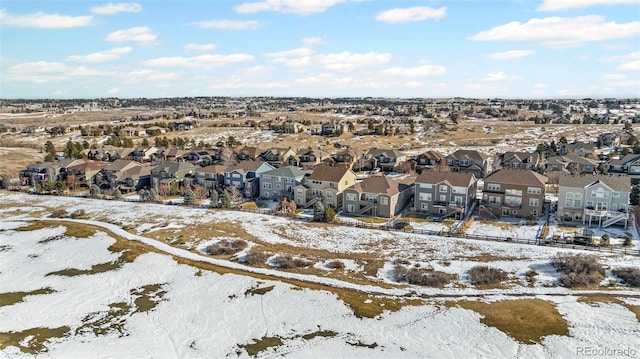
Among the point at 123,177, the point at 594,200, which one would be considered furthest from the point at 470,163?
the point at 123,177

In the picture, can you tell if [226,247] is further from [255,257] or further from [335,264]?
[335,264]

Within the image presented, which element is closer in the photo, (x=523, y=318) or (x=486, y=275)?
(x=523, y=318)

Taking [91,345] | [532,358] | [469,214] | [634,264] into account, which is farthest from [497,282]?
[91,345]

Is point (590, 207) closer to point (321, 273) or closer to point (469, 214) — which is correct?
point (469, 214)

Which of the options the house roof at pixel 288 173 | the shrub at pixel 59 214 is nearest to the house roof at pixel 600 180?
the house roof at pixel 288 173

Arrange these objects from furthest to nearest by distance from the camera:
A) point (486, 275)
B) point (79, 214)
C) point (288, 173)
Result: 1. point (288, 173)
2. point (79, 214)
3. point (486, 275)

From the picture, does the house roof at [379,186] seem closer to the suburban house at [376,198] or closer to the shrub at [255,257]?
the suburban house at [376,198]
